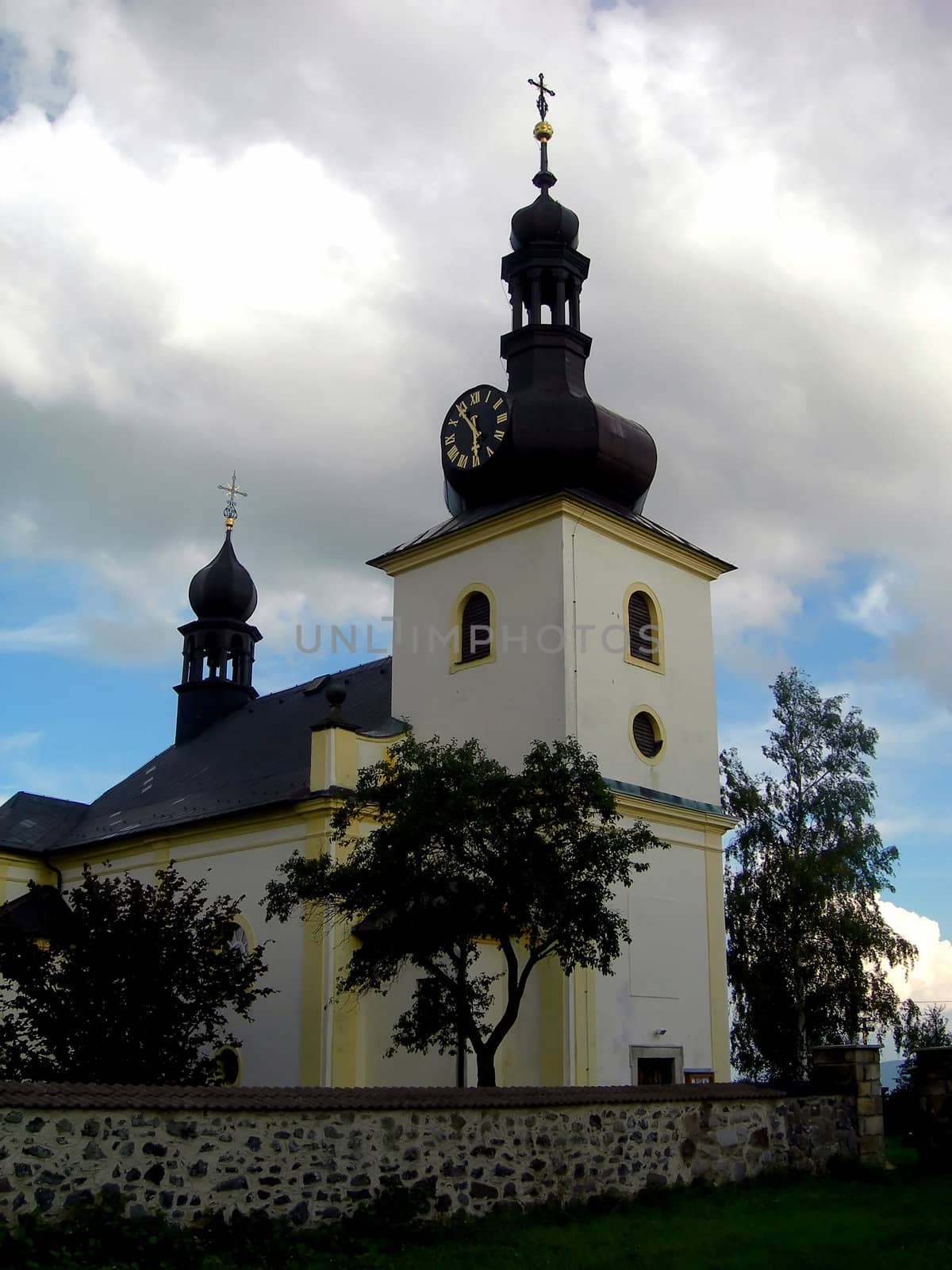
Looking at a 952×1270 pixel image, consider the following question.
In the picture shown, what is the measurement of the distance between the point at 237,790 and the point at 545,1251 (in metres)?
16.0

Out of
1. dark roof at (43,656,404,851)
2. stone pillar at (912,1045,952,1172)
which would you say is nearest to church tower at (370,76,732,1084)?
dark roof at (43,656,404,851)

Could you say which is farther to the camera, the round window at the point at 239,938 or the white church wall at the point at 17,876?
the white church wall at the point at 17,876

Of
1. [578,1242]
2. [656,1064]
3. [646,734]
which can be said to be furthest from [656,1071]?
[578,1242]

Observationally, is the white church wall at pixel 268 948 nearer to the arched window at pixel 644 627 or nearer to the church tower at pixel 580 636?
the church tower at pixel 580 636

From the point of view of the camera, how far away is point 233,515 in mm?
38656

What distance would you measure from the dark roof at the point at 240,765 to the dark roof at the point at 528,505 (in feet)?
9.90

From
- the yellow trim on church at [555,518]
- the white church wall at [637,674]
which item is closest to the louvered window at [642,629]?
the white church wall at [637,674]

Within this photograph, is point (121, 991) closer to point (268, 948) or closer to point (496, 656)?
point (268, 948)

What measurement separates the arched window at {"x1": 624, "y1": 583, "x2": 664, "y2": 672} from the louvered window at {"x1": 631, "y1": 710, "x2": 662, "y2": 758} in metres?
0.95

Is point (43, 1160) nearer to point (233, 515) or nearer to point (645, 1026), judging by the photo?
point (645, 1026)

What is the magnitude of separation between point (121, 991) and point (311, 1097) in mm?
6633

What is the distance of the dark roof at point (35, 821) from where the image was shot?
98.9 ft

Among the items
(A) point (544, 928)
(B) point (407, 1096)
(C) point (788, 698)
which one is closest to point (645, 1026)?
(A) point (544, 928)

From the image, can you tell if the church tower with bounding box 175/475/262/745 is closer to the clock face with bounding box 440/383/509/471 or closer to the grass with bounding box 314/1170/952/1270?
the clock face with bounding box 440/383/509/471
